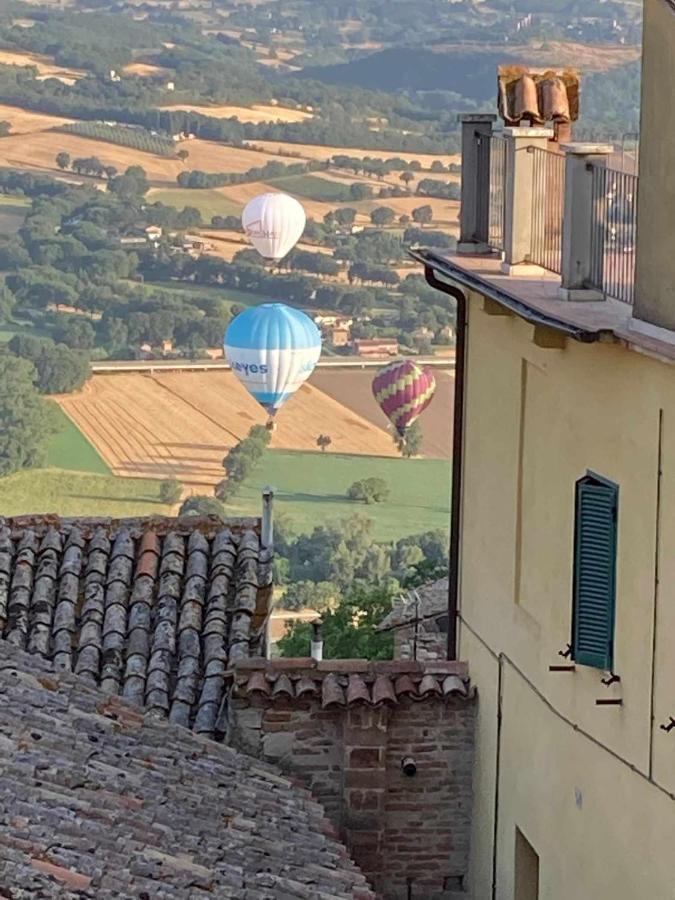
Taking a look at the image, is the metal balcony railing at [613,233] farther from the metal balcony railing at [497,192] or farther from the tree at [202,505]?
the tree at [202,505]

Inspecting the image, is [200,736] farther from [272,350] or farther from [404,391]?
[404,391]

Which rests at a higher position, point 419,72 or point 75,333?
point 419,72

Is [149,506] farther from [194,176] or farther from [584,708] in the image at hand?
[584,708]

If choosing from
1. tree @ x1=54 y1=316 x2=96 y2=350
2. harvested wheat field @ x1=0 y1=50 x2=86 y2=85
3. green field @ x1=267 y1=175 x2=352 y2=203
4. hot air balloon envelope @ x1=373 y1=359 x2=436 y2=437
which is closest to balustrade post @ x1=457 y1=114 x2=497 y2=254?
hot air balloon envelope @ x1=373 y1=359 x2=436 y2=437

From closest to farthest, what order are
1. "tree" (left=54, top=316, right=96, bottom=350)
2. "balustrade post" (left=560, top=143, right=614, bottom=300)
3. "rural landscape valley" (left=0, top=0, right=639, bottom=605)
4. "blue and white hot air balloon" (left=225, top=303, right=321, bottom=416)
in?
"balustrade post" (left=560, top=143, right=614, bottom=300), "blue and white hot air balloon" (left=225, top=303, right=321, bottom=416), "rural landscape valley" (left=0, top=0, right=639, bottom=605), "tree" (left=54, top=316, right=96, bottom=350)

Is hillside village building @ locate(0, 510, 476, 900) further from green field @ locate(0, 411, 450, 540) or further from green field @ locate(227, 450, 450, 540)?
green field @ locate(227, 450, 450, 540)

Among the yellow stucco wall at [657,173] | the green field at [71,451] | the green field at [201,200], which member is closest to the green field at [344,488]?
the green field at [71,451]

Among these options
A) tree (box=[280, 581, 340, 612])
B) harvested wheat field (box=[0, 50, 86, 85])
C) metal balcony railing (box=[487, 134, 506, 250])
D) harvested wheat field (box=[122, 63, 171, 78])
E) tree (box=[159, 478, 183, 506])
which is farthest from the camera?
harvested wheat field (box=[122, 63, 171, 78])

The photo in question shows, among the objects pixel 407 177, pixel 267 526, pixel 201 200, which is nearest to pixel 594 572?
pixel 267 526
